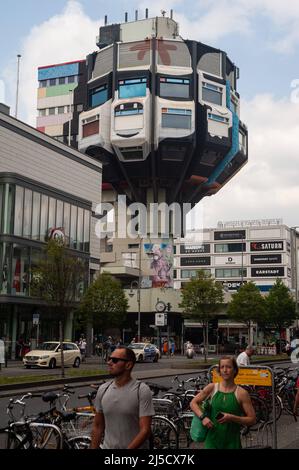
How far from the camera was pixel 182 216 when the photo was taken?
10806 centimetres

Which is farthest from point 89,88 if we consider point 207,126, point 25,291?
point 25,291

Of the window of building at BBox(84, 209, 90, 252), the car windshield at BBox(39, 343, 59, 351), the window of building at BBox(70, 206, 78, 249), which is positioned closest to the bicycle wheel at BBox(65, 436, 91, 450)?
the car windshield at BBox(39, 343, 59, 351)

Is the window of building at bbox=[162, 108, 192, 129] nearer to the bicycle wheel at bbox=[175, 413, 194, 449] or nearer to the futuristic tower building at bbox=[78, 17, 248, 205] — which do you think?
the futuristic tower building at bbox=[78, 17, 248, 205]

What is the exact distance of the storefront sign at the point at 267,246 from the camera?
5335 inches

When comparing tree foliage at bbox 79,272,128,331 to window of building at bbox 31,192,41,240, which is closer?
tree foliage at bbox 79,272,128,331

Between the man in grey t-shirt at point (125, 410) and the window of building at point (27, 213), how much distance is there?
40668 millimetres

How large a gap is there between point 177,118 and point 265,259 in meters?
51.2

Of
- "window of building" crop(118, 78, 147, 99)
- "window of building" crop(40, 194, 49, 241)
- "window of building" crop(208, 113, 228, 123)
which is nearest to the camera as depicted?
"window of building" crop(40, 194, 49, 241)

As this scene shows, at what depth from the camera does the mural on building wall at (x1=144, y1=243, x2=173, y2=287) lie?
9412 cm

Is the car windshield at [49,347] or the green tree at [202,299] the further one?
the green tree at [202,299]

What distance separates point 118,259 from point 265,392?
295 feet

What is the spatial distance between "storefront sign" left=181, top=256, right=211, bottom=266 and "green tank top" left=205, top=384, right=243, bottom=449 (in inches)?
5423

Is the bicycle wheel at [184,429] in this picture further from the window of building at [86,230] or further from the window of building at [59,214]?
the window of building at [86,230]

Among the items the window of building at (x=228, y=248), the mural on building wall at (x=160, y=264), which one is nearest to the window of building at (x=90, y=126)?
the mural on building wall at (x=160, y=264)
